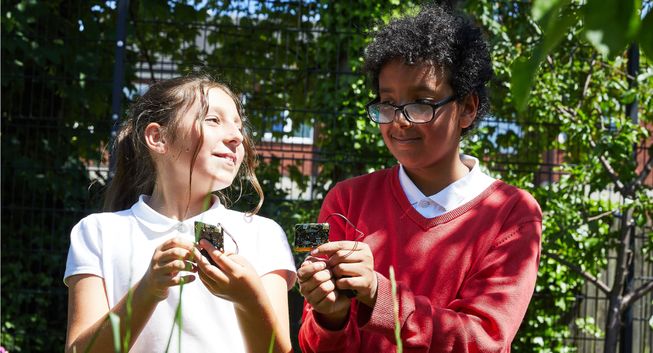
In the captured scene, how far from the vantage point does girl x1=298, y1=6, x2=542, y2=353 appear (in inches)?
68.2

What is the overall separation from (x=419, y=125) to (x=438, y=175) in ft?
0.55

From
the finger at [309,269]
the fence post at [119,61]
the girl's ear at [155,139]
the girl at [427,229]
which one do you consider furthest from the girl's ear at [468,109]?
the fence post at [119,61]

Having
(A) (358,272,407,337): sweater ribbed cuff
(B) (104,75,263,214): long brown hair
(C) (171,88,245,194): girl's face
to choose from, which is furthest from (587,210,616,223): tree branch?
(A) (358,272,407,337): sweater ribbed cuff

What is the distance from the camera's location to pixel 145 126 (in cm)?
228

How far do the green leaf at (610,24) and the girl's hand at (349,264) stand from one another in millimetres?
909

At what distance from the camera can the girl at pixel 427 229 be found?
173 cm

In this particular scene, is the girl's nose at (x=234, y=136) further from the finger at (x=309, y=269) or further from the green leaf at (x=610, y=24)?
the green leaf at (x=610, y=24)

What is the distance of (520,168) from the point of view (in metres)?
5.56

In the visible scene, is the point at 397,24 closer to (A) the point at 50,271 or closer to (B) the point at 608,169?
(B) the point at 608,169

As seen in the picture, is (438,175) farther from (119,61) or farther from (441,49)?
(119,61)

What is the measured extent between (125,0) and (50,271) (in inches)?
71.8

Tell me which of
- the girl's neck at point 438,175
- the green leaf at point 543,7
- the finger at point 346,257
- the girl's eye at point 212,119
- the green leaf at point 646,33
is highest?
the green leaf at point 543,7

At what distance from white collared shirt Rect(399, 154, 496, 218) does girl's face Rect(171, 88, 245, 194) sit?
43cm

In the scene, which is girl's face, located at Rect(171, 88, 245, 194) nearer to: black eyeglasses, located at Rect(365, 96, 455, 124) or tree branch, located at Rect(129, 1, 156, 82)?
black eyeglasses, located at Rect(365, 96, 455, 124)
